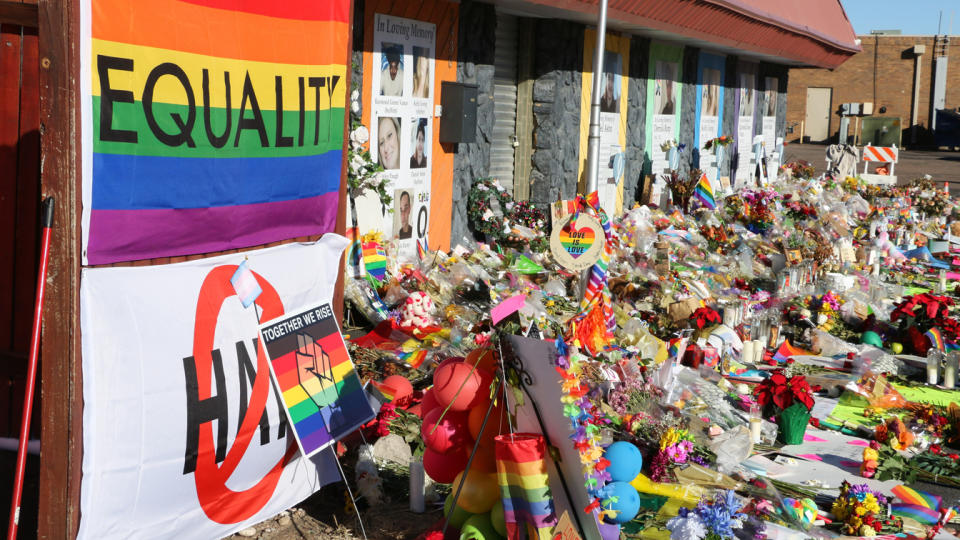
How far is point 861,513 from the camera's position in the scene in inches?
198

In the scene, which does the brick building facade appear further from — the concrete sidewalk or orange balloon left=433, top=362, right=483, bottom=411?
orange balloon left=433, top=362, right=483, bottom=411

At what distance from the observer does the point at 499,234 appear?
1130 cm

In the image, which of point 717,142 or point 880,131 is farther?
point 880,131

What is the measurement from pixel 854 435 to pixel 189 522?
4539 mm

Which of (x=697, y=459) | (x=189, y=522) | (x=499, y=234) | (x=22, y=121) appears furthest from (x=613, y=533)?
(x=499, y=234)

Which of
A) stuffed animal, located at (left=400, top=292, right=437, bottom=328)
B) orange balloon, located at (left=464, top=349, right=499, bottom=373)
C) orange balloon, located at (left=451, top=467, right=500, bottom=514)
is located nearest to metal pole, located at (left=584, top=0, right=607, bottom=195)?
stuffed animal, located at (left=400, top=292, right=437, bottom=328)

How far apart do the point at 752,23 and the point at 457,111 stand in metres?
7.71

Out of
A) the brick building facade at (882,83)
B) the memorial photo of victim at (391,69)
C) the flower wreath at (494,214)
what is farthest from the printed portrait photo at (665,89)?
the brick building facade at (882,83)

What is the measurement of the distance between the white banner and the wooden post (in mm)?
44

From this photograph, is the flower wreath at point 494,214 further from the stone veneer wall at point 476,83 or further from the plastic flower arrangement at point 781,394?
the plastic flower arrangement at point 781,394

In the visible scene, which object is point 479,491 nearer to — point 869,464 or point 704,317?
point 869,464

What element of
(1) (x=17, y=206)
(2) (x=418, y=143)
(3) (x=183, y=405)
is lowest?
(3) (x=183, y=405)

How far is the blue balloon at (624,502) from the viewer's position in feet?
14.1

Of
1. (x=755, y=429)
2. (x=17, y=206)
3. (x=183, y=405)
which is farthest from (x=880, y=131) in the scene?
(x=183, y=405)
